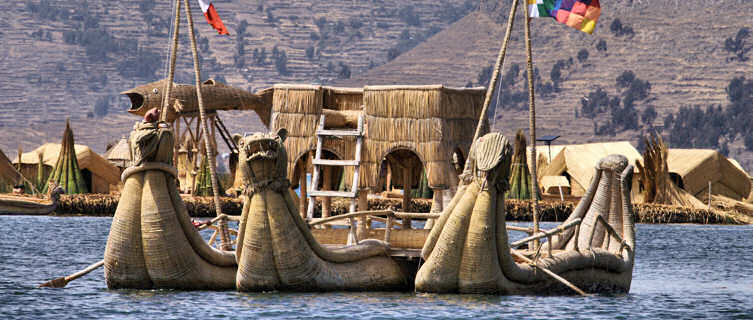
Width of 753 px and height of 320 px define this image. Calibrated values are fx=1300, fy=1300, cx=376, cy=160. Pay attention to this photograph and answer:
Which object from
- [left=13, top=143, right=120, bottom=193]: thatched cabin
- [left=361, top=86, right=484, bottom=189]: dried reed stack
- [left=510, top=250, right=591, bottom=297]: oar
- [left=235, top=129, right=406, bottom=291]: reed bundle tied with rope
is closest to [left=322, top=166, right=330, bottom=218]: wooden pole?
[left=361, top=86, right=484, bottom=189]: dried reed stack

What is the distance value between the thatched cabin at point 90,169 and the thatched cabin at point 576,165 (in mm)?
25175

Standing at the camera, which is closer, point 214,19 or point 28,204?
point 214,19

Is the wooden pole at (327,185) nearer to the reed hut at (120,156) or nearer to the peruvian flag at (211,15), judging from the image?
the peruvian flag at (211,15)

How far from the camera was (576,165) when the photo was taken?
244 ft

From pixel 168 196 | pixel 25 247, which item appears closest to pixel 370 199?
pixel 25 247

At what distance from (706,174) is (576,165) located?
7349 mm

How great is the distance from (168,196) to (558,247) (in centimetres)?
872

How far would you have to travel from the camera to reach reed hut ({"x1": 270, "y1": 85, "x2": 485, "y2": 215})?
24.5 metres

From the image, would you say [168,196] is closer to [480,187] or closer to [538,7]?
[480,187]

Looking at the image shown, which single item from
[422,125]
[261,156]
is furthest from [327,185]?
[261,156]

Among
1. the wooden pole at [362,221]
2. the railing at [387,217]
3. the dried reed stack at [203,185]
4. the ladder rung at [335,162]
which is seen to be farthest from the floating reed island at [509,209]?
the railing at [387,217]

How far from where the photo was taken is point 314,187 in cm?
2409

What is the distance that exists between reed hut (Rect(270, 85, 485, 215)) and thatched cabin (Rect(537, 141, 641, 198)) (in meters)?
48.1

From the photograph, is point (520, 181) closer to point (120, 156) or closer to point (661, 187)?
point (661, 187)
